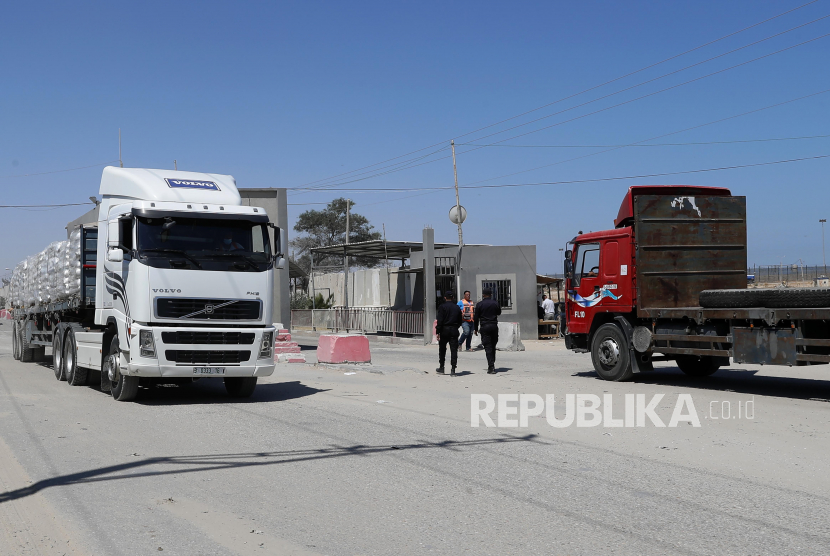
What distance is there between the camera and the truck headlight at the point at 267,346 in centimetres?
1200

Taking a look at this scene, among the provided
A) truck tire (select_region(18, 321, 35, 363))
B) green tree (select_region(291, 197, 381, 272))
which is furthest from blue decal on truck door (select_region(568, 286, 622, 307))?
green tree (select_region(291, 197, 381, 272))

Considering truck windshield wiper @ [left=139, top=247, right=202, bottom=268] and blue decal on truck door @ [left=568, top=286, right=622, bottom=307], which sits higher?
truck windshield wiper @ [left=139, top=247, right=202, bottom=268]

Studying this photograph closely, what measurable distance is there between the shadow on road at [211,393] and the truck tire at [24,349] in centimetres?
828

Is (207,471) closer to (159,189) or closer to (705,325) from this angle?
(159,189)

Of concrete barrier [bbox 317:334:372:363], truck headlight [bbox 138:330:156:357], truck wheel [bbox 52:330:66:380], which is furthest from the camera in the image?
concrete barrier [bbox 317:334:372:363]

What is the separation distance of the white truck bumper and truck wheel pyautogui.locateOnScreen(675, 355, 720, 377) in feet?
27.5

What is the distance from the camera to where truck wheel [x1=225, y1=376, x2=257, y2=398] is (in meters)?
12.6

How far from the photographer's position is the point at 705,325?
526 inches

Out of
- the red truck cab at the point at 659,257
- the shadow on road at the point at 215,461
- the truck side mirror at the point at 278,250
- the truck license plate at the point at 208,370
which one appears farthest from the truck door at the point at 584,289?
the truck license plate at the point at 208,370

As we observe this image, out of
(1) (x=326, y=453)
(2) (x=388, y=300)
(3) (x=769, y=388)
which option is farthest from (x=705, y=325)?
(2) (x=388, y=300)

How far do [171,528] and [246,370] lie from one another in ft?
21.5

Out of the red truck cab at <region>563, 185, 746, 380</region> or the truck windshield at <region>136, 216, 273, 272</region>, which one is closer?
the truck windshield at <region>136, 216, 273, 272</region>

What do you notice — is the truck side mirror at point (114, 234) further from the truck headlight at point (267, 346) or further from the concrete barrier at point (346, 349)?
the concrete barrier at point (346, 349)

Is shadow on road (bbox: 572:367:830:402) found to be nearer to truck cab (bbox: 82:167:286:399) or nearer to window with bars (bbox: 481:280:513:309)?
truck cab (bbox: 82:167:286:399)
